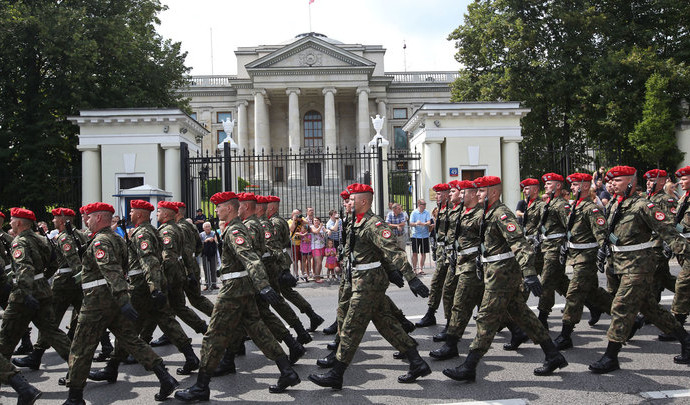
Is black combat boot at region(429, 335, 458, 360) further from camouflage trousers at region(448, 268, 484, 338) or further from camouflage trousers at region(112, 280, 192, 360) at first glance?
camouflage trousers at region(112, 280, 192, 360)

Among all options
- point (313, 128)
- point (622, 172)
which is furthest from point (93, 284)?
point (313, 128)

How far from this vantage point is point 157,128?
62.8 feet

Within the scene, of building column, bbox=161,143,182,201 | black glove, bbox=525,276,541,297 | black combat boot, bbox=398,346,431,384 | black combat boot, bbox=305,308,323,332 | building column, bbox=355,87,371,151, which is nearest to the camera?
black glove, bbox=525,276,541,297

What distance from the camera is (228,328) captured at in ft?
18.5

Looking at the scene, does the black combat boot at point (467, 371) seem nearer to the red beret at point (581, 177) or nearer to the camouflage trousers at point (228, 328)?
the camouflage trousers at point (228, 328)

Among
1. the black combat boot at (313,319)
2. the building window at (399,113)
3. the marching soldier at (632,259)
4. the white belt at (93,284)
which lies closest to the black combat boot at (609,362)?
the marching soldier at (632,259)

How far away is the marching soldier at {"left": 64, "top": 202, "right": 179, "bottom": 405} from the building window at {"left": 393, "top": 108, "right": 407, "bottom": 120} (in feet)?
170

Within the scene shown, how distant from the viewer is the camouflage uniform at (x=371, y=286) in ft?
18.7

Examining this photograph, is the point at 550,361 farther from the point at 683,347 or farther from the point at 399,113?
the point at 399,113

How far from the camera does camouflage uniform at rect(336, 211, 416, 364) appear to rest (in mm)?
5711

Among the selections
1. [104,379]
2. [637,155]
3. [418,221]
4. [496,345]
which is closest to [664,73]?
[637,155]

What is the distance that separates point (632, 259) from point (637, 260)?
49mm

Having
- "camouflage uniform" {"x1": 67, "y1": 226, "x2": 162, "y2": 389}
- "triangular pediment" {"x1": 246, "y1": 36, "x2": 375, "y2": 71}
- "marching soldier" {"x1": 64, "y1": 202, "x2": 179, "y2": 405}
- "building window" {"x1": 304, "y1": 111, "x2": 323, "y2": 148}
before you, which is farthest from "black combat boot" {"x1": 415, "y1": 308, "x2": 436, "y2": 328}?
"building window" {"x1": 304, "y1": 111, "x2": 323, "y2": 148}

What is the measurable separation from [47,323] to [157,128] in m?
13.4
